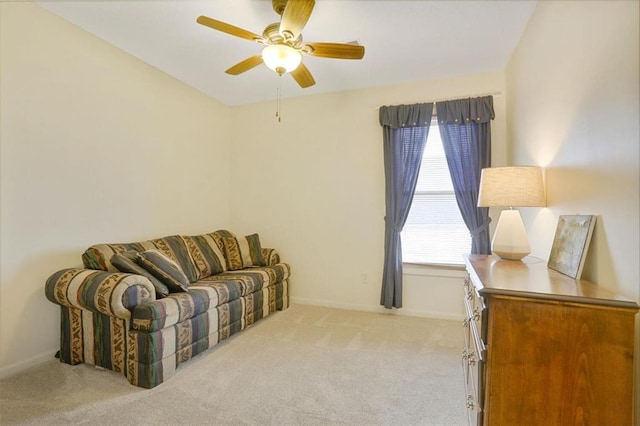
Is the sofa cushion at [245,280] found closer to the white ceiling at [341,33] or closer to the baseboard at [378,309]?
the baseboard at [378,309]

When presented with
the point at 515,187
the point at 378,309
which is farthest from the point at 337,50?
the point at 378,309

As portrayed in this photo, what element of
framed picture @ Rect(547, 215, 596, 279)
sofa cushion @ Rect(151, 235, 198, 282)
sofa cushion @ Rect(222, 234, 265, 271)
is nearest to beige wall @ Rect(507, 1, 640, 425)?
framed picture @ Rect(547, 215, 596, 279)

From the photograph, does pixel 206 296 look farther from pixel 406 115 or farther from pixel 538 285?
pixel 406 115

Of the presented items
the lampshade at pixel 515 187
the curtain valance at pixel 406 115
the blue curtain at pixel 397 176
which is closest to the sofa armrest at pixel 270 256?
the blue curtain at pixel 397 176

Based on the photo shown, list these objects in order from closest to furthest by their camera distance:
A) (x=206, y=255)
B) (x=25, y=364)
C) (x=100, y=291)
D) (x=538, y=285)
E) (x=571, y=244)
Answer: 1. (x=538, y=285)
2. (x=571, y=244)
3. (x=100, y=291)
4. (x=25, y=364)
5. (x=206, y=255)

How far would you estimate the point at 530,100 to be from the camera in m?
2.35

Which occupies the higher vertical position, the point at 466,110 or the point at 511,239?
the point at 466,110

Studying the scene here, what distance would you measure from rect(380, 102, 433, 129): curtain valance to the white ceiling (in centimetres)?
32

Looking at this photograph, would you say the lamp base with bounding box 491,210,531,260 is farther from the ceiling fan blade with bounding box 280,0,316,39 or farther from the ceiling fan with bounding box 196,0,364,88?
the ceiling fan blade with bounding box 280,0,316,39

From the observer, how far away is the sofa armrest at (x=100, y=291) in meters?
2.03

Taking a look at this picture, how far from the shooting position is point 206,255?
11.0 feet

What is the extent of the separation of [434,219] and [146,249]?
2.94 metres

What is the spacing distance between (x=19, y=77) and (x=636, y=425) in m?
3.79

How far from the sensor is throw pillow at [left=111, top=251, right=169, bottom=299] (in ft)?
7.58
